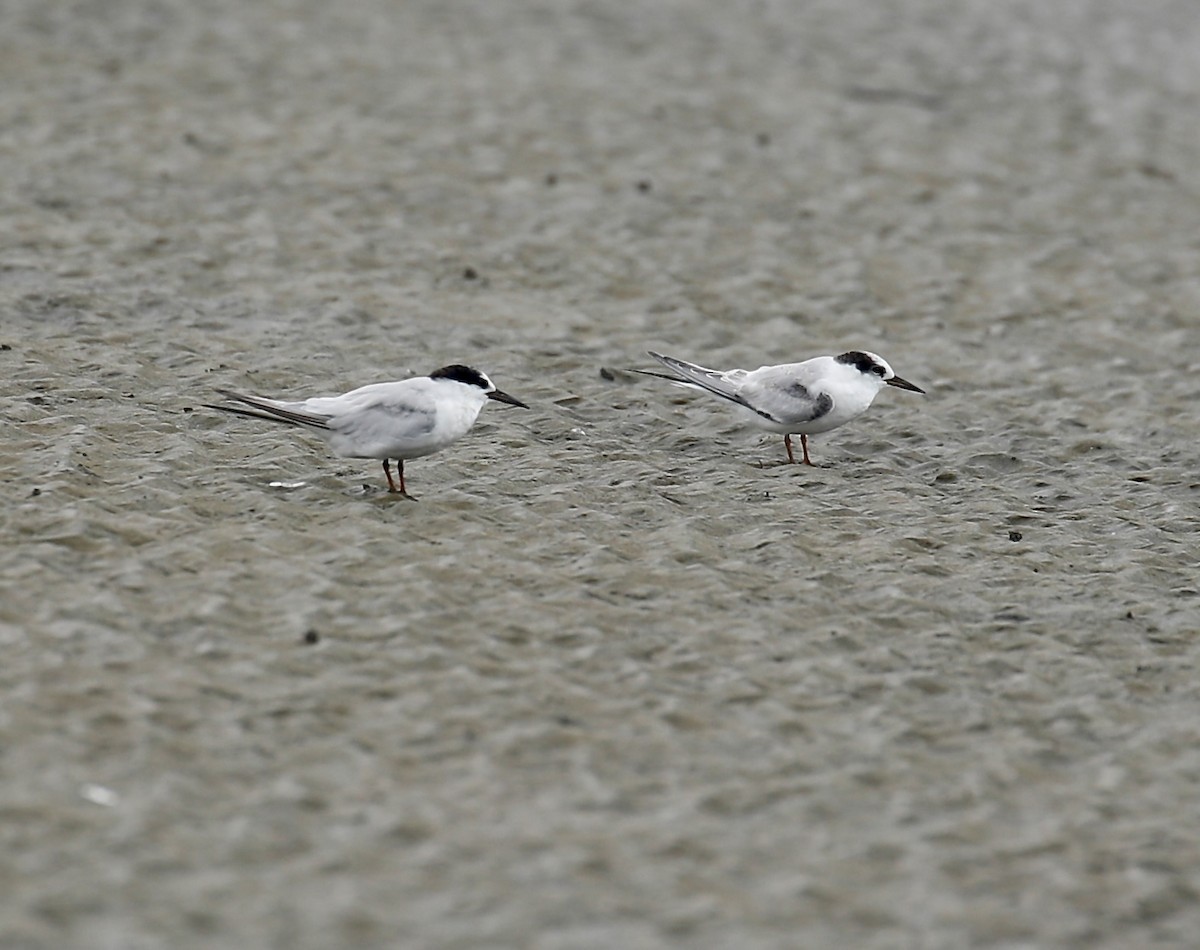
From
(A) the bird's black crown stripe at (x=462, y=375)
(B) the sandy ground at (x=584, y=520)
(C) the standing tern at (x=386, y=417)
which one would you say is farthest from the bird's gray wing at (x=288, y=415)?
(A) the bird's black crown stripe at (x=462, y=375)

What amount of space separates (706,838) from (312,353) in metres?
5.82

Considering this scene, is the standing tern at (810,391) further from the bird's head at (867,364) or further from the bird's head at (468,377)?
the bird's head at (468,377)

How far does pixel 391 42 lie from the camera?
17.9m

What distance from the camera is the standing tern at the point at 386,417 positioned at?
838 cm

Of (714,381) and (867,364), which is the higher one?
(867,364)

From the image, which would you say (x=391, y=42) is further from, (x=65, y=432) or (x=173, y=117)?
(x=65, y=432)

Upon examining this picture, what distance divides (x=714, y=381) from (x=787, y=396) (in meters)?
0.54

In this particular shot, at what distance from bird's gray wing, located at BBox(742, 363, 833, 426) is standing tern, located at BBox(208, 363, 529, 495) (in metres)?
1.65

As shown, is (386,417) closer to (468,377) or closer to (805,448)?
(468,377)

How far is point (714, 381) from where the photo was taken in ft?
31.8

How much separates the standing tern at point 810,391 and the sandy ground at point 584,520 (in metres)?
0.39

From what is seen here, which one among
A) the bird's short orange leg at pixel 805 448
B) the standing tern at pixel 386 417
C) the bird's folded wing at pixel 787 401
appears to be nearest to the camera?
the standing tern at pixel 386 417

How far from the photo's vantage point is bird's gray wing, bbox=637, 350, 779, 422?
9.49m

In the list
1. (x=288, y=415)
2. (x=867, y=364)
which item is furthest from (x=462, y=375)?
(x=867, y=364)
